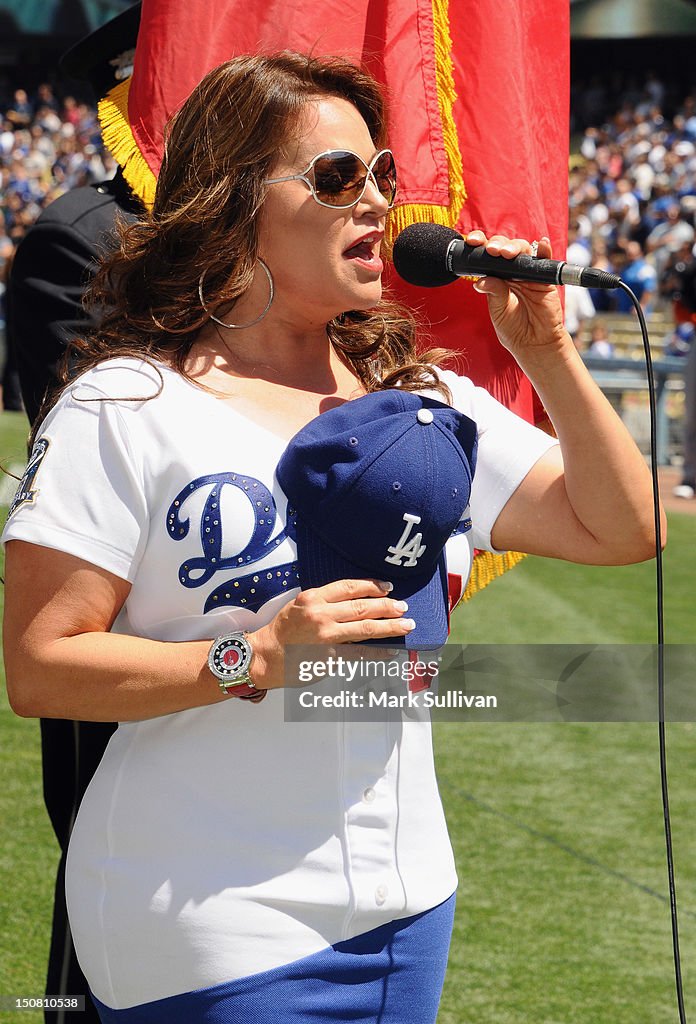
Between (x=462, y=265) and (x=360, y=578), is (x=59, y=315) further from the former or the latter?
(x=360, y=578)

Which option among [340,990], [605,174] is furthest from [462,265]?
[605,174]

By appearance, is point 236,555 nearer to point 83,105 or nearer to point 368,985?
point 368,985

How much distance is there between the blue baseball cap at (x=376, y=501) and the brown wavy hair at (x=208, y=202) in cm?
23

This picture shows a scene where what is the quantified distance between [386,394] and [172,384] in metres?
0.27

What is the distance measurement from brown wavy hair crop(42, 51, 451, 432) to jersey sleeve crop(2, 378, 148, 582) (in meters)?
0.13

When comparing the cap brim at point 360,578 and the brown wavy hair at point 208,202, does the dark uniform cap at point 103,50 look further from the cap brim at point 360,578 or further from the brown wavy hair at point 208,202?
the cap brim at point 360,578

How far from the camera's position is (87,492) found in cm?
148

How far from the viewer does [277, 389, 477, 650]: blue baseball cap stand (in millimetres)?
1515

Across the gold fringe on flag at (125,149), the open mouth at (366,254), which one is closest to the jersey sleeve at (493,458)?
the open mouth at (366,254)

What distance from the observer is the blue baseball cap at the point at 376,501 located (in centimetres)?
151

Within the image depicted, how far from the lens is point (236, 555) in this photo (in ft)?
4.97

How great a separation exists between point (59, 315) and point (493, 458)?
3.19ft

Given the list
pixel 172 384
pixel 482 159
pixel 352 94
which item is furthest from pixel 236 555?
pixel 482 159

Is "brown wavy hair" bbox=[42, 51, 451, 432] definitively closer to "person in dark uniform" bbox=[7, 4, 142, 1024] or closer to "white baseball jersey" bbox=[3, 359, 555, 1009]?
"white baseball jersey" bbox=[3, 359, 555, 1009]
